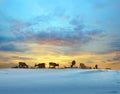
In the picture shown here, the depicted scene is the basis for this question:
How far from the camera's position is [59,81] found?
1025 centimetres

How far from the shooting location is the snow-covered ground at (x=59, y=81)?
8.81 meters

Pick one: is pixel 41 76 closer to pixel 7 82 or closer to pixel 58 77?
pixel 58 77

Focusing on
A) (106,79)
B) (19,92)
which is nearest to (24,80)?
(19,92)

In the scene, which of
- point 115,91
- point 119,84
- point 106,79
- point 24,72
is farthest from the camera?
point 24,72

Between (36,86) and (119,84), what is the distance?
2.51 metres

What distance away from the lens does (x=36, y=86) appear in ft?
31.2

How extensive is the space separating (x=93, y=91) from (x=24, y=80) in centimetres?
272

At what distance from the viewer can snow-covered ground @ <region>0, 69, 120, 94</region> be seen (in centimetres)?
881

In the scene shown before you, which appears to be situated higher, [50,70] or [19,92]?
[50,70]

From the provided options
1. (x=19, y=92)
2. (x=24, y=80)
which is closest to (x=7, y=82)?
(x=24, y=80)

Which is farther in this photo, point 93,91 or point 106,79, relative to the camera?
point 106,79

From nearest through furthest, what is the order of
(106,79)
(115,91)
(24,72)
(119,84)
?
(115,91), (119,84), (106,79), (24,72)

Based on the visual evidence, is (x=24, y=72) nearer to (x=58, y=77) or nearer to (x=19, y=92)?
(x=58, y=77)

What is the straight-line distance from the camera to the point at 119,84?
367 inches
